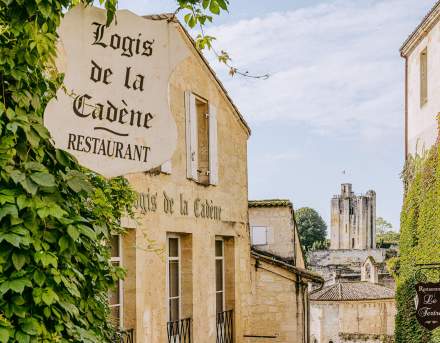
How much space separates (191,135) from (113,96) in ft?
21.5

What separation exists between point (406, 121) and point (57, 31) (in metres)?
13.5

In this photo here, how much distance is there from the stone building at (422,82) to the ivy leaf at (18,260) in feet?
37.0

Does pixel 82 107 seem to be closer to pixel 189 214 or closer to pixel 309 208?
pixel 189 214

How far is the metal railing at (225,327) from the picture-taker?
34.0 feet

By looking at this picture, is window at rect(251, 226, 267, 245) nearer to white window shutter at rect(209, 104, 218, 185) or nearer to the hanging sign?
the hanging sign

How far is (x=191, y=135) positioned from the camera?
9.30 metres

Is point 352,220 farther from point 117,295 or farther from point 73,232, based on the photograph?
point 73,232

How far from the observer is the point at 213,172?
396 inches

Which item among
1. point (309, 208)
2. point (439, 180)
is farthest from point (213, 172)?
point (309, 208)

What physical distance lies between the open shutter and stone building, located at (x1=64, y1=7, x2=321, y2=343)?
0.05 feet

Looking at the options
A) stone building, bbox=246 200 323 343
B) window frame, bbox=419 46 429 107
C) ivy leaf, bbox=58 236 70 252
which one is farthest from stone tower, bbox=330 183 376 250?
ivy leaf, bbox=58 236 70 252

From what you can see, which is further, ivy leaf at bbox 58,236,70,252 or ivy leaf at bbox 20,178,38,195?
ivy leaf at bbox 58,236,70,252

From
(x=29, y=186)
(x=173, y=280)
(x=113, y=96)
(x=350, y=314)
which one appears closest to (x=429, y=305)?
(x=173, y=280)

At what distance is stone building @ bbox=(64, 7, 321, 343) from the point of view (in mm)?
7824
